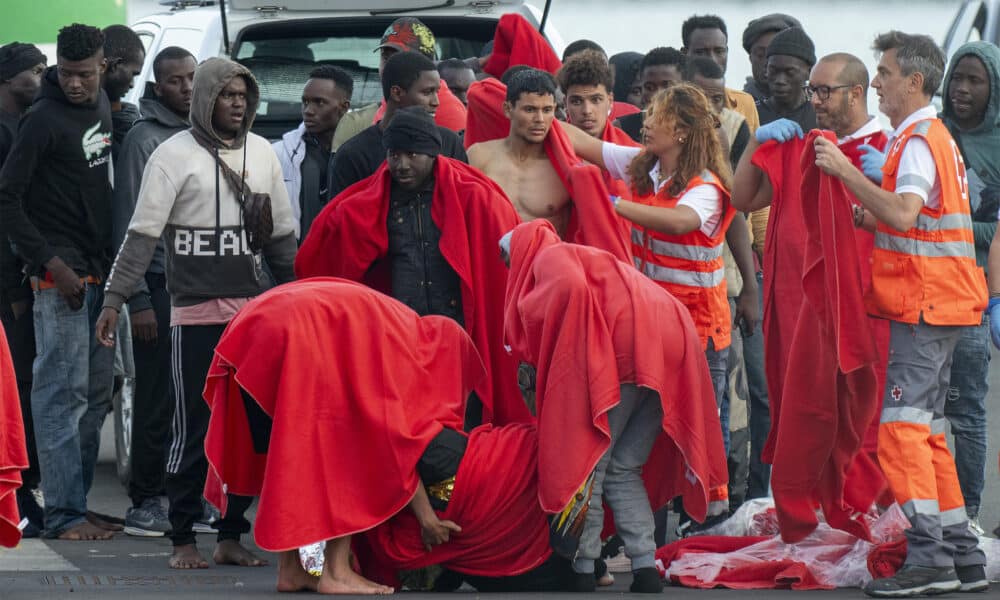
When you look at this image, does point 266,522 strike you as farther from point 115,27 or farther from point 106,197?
point 115,27

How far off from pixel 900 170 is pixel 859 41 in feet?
50.2

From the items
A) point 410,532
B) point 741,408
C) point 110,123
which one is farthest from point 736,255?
point 110,123

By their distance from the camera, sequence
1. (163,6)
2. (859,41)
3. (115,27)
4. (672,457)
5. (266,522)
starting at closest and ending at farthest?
(266,522)
(672,457)
(115,27)
(163,6)
(859,41)

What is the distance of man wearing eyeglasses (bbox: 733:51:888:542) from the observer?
8102mm

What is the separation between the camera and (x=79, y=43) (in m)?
9.12

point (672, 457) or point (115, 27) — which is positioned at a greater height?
point (115, 27)

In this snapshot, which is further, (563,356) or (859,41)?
(859,41)

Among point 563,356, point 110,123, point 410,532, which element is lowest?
point 410,532

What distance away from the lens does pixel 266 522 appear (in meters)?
7.41

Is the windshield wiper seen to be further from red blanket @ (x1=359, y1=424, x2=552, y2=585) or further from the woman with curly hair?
red blanket @ (x1=359, y1=424, x2=552, y2=585)

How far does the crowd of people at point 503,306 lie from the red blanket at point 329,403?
0.4 inches

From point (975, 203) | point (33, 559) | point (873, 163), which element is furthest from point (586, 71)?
point (33, 559)

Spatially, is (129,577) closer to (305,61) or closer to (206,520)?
(206,520)

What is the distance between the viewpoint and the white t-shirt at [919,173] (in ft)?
25.1
